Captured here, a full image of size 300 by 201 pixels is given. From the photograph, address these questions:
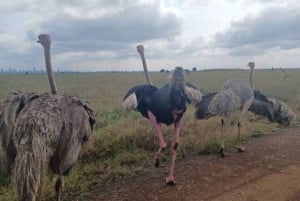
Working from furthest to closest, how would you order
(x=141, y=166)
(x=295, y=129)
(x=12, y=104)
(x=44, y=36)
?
(x=295, y=129), (x=141, y=166), (x=44, y=36), (x=12, y=104)

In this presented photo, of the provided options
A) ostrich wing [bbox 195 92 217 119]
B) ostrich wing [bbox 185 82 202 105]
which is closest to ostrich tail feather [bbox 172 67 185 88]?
ostrich wing [bbox 185 82 202 105]

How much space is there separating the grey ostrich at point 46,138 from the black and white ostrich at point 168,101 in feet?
4.71

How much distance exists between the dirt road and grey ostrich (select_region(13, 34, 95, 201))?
1.45 metres

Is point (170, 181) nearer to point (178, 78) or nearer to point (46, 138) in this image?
point (178, 78)

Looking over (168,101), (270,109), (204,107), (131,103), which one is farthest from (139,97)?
(270,109)

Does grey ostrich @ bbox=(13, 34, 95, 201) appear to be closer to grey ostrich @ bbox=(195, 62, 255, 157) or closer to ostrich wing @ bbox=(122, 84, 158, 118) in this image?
ostrich wing @ bbox=(122, 84, 158, 118)

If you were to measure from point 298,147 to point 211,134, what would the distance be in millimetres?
1960

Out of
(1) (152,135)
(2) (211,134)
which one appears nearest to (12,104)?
(1) (152,135)

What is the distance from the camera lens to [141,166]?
25.9ft

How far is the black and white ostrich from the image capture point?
653cm

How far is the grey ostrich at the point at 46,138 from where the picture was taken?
415 centimetres

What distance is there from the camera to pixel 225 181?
6.70 meters

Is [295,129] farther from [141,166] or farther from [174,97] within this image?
[174,97]

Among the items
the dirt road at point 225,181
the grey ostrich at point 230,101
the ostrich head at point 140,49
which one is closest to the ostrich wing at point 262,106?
the grey ostrich at point 230,101
